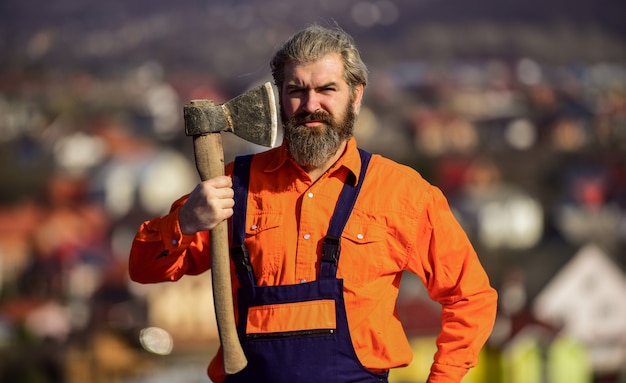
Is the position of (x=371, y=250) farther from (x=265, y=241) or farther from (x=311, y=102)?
(x=311, y=102)

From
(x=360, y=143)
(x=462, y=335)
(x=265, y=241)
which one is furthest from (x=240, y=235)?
(x=360, y=143)

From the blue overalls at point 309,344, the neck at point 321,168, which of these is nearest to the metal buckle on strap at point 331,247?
the blue overalls at point 309,344

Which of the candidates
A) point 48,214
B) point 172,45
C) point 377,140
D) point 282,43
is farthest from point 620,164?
point 282,43

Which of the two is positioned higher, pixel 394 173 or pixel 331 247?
pixel 394 173

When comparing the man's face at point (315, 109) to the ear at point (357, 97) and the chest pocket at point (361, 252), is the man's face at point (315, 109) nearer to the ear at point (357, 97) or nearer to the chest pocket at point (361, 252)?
the ear at point (357, 97)

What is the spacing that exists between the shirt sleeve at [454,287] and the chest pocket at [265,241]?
372mm

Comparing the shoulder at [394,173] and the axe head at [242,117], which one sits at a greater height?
the axe head at [242,117]

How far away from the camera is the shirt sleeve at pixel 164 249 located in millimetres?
3314

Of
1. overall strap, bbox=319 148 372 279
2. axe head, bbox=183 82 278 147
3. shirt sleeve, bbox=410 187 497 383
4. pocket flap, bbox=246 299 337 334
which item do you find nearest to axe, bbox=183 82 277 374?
axe head, bbox=183 82 278 147

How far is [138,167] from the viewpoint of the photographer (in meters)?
71.1

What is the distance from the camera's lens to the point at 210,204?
3170 mm

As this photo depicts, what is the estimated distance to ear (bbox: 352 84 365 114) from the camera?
3.47 meters

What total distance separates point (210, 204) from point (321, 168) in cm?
39

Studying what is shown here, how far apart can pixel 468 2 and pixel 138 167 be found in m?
68.2
